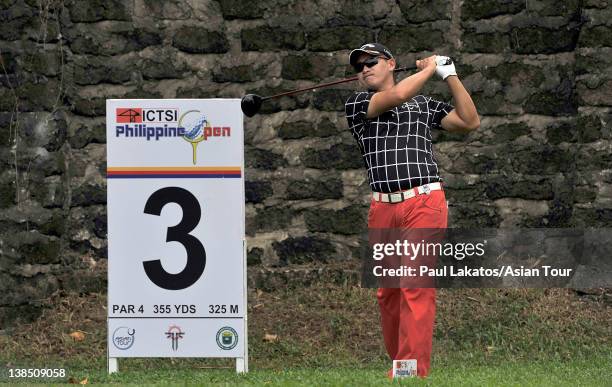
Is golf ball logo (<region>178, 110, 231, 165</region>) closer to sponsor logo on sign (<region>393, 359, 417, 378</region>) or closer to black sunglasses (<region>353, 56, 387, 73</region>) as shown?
black sunglasses (<region>353, 56, 387, 73</region>)

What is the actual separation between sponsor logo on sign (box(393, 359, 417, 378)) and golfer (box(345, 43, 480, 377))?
55 mm

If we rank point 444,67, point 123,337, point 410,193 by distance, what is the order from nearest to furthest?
1. point 410,193
2. point 444,67
3. point 123,337

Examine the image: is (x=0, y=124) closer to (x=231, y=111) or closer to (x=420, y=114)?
(x=231, y=111)

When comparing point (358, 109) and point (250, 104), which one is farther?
point (250, 104)

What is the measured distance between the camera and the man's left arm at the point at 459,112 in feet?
26.0

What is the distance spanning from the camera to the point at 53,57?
10500 mm

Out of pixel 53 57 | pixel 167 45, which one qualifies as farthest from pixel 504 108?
pixel 53 57

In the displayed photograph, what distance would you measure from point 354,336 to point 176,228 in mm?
2194

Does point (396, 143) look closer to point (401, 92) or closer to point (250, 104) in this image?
point (401, 92)

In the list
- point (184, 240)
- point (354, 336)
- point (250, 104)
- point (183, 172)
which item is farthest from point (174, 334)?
point (354, 336)

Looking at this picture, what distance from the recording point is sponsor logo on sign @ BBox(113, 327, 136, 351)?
827 cm

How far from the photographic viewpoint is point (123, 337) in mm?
8273

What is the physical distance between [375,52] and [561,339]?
9.58 ft

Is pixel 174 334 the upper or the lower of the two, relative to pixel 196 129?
lower
